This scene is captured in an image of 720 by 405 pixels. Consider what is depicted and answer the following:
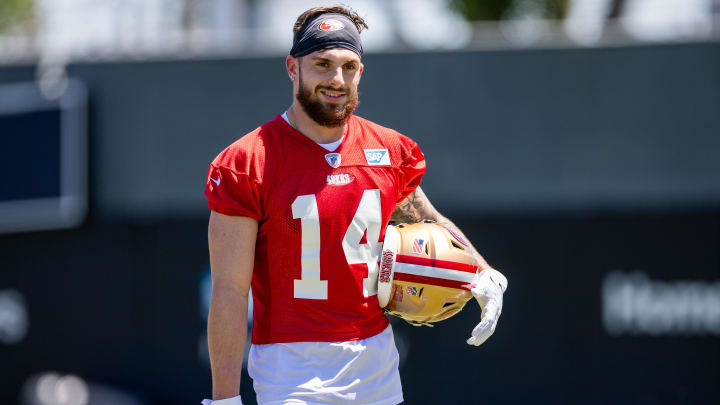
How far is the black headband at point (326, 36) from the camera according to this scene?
3168 millimetres

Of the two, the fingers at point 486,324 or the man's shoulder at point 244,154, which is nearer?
the man's shoulder at point 244,154

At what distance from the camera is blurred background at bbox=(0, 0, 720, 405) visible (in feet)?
22.7

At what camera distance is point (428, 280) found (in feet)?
11.0

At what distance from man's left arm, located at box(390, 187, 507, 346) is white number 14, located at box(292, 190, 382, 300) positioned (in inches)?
13.0

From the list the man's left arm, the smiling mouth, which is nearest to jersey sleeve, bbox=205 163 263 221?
the smiling mouth

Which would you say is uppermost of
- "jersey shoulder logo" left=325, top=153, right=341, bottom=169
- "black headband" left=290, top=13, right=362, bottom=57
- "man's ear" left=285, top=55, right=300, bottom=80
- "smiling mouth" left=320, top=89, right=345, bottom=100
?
"black headband" left=290, top=13, right=362, bottom=57

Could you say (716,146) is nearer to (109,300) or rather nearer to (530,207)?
(530,207)

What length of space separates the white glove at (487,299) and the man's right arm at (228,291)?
2.93ft

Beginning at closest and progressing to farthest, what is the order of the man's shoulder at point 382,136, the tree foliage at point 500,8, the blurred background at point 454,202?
the man's shoulder at point 382,136
the blurred background at point 454,202
the tree foliage at point 500,8

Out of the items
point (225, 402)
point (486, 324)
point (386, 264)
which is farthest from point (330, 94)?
point (225, 402)

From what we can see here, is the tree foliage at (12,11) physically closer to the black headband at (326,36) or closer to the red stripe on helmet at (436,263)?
the black headband at (326,36)

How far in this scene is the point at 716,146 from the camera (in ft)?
22.7

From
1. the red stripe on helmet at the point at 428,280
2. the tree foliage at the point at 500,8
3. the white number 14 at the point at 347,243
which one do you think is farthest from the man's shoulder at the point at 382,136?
the tree foliage at the point at 500,8

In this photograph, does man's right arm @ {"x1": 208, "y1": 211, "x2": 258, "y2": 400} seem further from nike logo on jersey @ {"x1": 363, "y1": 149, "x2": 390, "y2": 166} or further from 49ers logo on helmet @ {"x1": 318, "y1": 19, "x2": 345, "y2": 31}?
49ers logo on helmet @ {"x1": 318, "y1": 19, "x2": 345, "y2": 31}
